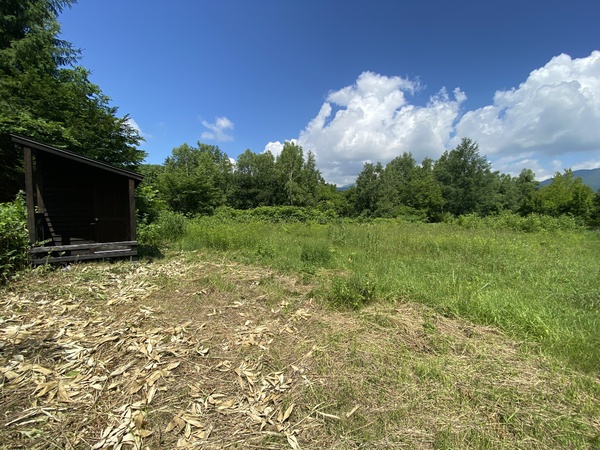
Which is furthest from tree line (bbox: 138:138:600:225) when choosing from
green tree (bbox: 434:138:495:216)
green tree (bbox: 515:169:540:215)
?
green tree (bbox: 515:169:540:215)

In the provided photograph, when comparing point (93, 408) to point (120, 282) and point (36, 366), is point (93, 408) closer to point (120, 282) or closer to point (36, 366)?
point (36, 366)

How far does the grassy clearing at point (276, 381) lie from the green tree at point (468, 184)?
35.5 m

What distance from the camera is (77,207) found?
718 cm

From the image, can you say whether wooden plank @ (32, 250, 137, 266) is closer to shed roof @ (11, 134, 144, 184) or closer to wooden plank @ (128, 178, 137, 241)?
wooden plank @ (128, 178, 137, 241)

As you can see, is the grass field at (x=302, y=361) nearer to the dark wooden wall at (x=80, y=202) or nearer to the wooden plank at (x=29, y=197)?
the wooden plank at (x=29, y=197)

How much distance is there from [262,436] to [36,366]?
2389mm

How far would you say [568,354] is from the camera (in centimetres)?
257

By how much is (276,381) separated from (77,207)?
26.2ft

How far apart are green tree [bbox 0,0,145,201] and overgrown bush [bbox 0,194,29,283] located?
5116 mm

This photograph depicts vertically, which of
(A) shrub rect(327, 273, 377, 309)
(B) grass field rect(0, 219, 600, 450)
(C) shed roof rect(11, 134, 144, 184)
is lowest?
(B) grass field rect(0, 219, 600, 450)

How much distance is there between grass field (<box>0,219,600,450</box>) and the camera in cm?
183

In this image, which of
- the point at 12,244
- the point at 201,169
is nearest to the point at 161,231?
the point at 12,244

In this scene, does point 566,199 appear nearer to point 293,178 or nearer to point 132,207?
point 293,178

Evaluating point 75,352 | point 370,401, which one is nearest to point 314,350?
point 370,401
